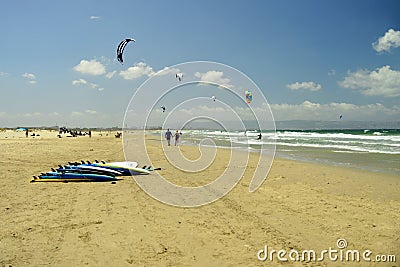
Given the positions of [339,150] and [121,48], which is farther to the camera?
[339,150]

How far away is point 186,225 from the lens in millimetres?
5789

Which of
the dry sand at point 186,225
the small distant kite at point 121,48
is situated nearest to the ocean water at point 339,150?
the dry sand at point 186,225

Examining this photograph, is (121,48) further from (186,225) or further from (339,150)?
(339,150)

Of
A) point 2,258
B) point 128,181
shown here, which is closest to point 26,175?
point 128,181

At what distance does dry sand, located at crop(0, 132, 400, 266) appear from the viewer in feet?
14.6

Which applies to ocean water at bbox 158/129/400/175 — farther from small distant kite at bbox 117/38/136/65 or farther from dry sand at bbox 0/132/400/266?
small distant kite at bbox 117/38/136/65

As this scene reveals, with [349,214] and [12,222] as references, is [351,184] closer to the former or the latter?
[349,214]

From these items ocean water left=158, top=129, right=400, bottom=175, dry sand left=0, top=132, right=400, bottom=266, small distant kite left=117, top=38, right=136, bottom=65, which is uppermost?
small distant kite left=117, top=38, right=136, bottom=65

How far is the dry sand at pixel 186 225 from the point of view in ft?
14.6

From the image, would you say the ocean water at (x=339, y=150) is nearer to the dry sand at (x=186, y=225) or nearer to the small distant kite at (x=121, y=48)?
the dry sand at (x=186, y=225)

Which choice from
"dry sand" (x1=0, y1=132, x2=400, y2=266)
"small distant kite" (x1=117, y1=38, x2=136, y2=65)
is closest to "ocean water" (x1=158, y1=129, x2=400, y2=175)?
"dry sand" (x1=0, y1=132, x2=400, y2=266)

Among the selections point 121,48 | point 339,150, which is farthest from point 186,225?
point 339,150

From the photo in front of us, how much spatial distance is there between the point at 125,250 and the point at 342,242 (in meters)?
3.48

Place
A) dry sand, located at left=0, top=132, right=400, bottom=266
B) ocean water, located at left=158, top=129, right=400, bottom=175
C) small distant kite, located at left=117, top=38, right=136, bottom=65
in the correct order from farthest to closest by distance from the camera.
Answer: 1. ocean water, located at left=158, top=129, right=400, bottom=175
2. small distant kite, located at left=117, top=38, right=136, bottom=65
3. dry sand, located at left=0, top=132, right=400, bottom=266
